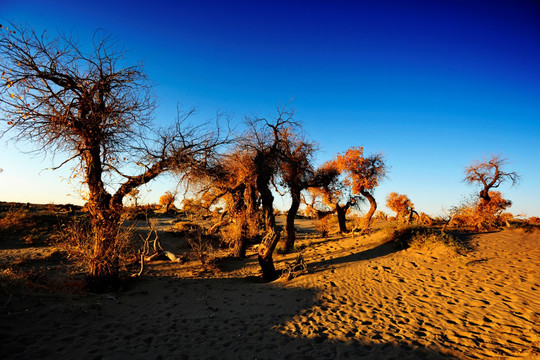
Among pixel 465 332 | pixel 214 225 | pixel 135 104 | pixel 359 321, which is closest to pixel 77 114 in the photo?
pixel 135 104

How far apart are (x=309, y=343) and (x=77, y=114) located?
944 cm

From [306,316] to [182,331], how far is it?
10.3ft

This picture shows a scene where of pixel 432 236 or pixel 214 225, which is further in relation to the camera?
pixel 214 225

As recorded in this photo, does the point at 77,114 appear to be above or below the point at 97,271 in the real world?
above

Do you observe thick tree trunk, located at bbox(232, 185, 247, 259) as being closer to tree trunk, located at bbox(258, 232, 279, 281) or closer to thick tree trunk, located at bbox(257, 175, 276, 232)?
thick tree trunk, located at bbox(257, 175, 276, 232)

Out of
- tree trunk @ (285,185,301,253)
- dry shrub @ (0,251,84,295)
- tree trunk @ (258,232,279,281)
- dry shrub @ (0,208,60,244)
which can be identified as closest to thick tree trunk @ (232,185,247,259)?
tree trunk @ (285,185,301,253)

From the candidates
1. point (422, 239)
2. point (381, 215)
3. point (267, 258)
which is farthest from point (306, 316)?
point (381, 215)

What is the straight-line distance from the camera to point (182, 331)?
592 centimetres

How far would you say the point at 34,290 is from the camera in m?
6.82

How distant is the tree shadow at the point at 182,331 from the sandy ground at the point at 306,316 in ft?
0.07

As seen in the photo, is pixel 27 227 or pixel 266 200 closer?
pixel 266 200

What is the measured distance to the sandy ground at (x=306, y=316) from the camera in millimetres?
4980

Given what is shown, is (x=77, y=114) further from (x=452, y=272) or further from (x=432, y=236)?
(x=432, y=236)

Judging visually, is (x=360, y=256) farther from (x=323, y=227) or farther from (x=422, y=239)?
(x=323, y=227)
